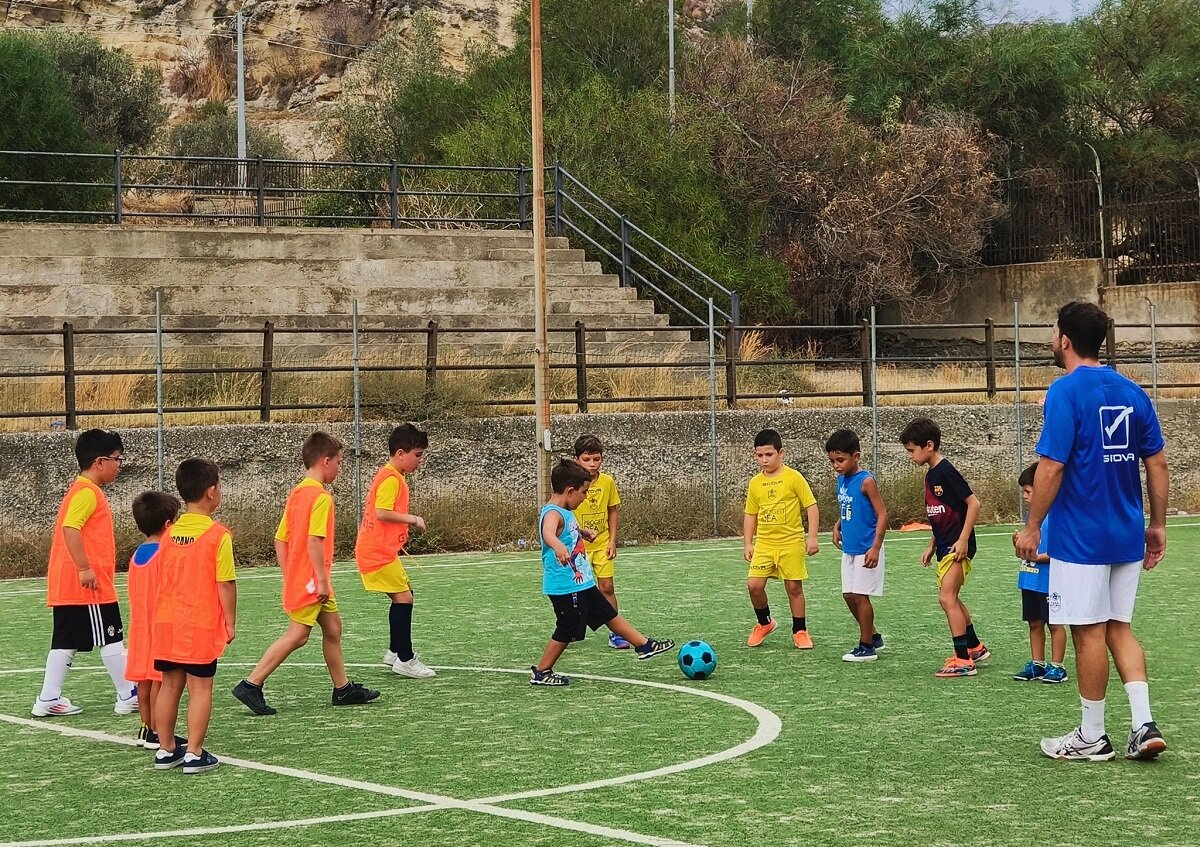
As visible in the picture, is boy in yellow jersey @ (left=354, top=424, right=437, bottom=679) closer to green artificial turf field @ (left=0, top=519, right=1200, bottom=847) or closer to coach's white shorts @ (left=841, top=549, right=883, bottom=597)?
green artificial turf field @ (left=0, top=519, right=1200, bottom=847)

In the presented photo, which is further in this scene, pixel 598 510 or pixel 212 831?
pixel 598 510

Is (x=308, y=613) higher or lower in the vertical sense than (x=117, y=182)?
lower

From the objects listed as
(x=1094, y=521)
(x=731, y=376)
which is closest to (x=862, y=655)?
(x=1094, y=521)

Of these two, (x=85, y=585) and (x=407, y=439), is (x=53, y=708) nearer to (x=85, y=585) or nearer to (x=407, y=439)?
(x=85, y=585)

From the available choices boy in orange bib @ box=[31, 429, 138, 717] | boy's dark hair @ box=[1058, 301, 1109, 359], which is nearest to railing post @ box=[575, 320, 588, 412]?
boy in orange bib @ box=[31, 429, 138, 717]

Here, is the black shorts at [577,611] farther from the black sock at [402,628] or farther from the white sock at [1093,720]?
the white sock at [1093,720]

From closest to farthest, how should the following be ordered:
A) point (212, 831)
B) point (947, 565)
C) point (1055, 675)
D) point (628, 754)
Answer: point (212, 831) < point (628, 754) < point (1055, 675) < point (947, 565)

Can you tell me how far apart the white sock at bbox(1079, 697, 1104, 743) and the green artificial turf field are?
0.14 m

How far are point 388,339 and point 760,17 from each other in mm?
24240

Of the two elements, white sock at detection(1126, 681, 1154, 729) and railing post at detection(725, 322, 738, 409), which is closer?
white sock at detection(1126, 681, 1154, 729)

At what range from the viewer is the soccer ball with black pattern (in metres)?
10.1

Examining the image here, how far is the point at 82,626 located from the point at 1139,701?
5.79 metres

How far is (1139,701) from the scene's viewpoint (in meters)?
7.29

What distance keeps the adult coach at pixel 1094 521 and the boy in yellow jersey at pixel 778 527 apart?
3.88 metres
